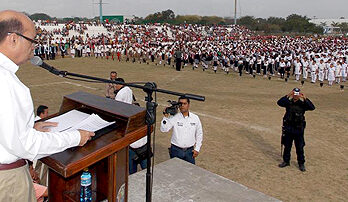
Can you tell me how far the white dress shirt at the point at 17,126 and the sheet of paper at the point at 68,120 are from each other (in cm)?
35

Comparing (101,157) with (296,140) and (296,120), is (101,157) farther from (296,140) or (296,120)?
(296,140)

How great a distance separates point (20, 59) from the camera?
183 centimetres

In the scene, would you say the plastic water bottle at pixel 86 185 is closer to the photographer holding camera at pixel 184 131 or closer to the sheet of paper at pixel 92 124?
the sheet of paper at pixel 92 124

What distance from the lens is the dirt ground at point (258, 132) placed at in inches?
237

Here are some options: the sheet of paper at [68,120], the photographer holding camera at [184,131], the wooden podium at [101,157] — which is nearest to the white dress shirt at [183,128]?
the photographer holding camera at [184,131]

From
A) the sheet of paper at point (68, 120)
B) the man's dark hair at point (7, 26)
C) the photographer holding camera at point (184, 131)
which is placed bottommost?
the photographer holding camera at point (184, 131)

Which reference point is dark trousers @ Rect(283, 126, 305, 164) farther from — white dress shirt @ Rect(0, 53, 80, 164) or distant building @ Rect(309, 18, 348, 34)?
distant building @ Rect(309, 18, 348, 34)

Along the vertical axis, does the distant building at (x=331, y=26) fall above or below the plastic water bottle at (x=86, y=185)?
above

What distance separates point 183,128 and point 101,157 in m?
3.29

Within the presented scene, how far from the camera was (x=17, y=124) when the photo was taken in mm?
1673

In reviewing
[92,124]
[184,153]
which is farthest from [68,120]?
[184,153]

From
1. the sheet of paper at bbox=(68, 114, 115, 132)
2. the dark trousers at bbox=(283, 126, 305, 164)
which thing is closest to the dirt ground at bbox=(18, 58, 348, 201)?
the dark trousers at bbox=(283, 126, 305, 164)

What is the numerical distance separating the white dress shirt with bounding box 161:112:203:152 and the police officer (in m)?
2.20

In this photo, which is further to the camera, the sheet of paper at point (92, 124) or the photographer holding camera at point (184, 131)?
the photographer holding camera at point (184, 131)
